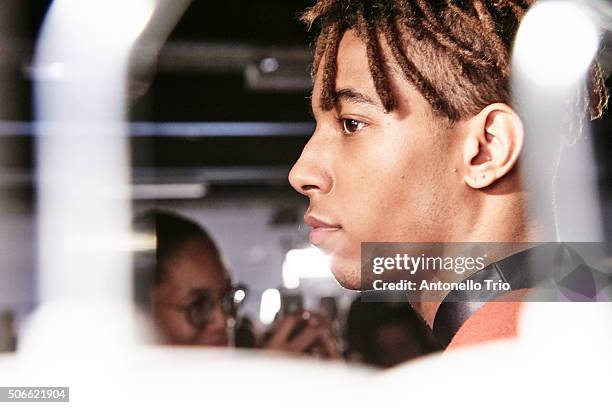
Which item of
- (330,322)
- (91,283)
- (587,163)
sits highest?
(587,163)

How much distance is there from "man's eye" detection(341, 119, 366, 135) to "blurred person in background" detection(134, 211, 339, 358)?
1.10 ft

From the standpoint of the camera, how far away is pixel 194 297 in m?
1.44

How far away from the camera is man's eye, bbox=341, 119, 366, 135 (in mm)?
1344

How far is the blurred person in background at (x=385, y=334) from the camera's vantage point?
1.38m

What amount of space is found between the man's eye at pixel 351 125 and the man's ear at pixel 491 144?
190mm

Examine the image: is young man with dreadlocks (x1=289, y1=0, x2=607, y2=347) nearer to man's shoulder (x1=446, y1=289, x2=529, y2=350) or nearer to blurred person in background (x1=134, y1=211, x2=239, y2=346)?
man's shoulder (x1=446, y1=289, x2=529, y2=350)

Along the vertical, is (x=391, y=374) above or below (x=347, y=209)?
below

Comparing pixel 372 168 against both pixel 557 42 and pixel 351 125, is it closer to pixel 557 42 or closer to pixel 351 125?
pixel 351 125

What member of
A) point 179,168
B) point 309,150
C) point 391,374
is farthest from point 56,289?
point 391,374

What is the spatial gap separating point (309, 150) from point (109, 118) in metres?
0.40

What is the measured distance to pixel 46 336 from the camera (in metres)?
1.43

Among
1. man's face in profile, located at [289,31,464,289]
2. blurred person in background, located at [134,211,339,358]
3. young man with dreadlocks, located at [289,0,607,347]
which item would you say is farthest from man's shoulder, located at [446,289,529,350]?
blurred person in background, located at [134,211,339,358]

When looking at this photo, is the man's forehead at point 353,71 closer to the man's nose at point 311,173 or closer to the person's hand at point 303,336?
the man's nose at point 311,173

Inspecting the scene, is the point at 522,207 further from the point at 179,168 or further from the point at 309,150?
the point at 179,168
